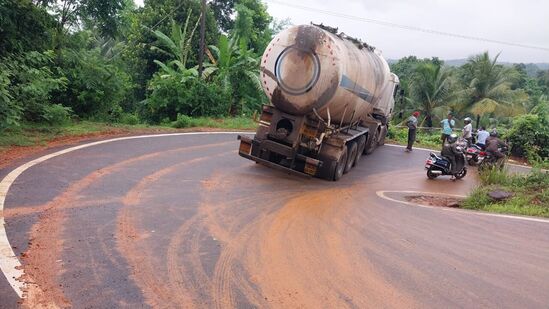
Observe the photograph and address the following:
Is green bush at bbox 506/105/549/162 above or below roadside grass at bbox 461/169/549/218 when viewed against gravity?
above

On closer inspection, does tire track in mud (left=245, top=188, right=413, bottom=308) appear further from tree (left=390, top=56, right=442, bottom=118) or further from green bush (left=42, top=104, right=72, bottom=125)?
tree (left=390, top=56, right=442, bottom=118)

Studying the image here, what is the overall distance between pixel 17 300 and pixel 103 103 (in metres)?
12.7

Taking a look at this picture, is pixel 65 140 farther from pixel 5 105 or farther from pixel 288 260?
pixel 288 260

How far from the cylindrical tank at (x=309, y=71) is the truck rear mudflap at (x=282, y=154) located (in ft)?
2.97

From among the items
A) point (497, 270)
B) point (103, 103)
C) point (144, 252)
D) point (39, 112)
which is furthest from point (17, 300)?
point (103, 103)

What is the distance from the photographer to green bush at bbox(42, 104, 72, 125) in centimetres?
1269

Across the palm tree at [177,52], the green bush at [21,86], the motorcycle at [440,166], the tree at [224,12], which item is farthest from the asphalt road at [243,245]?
the tree at [224,12]

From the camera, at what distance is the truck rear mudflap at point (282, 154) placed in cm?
1038

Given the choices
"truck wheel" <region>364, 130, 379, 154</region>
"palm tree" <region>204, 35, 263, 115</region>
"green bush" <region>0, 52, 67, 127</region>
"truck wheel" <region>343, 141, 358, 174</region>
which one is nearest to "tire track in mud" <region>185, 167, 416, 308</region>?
"truck wheel" <region>343, 141, 358, 174</region>

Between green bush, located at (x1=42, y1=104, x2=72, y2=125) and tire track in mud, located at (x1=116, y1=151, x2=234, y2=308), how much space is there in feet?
22.4

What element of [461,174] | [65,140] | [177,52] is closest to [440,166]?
[461,174]

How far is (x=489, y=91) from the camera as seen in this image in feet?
95.7

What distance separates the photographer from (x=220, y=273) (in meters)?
4.95

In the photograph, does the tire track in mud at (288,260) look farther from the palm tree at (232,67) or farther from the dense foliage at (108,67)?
the palm tree at (232,67)
